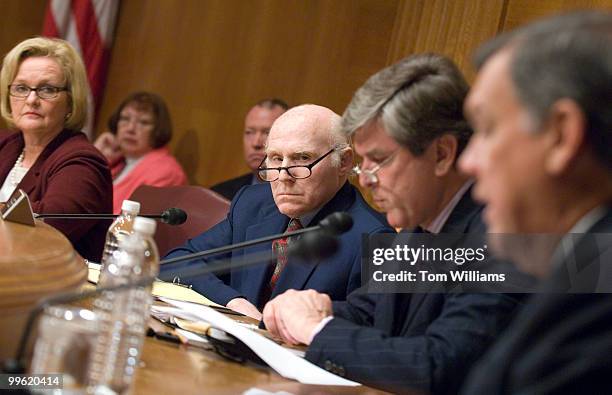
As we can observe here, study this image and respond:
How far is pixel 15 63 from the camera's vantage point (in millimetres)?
4457

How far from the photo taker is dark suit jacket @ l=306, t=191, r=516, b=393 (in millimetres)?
2289

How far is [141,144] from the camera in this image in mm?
6770

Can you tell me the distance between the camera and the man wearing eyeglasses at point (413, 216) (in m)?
2.30

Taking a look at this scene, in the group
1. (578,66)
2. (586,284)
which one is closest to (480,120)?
(578,66)

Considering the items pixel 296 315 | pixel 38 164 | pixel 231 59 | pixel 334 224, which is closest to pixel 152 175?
pixel 231 59

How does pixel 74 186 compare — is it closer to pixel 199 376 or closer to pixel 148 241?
pixel 148 241

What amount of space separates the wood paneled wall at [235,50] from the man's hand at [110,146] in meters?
0.49

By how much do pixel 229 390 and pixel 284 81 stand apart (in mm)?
4687

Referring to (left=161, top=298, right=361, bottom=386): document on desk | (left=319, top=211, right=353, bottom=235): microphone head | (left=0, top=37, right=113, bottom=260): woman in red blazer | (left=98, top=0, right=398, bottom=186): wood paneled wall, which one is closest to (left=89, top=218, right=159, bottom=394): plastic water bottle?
(left=161, top=298, right=361, bottom=386): document on desk

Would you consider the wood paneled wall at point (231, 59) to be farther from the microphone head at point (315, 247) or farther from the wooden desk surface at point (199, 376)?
the microphone head at point (315, 247)

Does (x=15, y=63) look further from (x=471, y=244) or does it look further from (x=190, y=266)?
(x=471, y=244)

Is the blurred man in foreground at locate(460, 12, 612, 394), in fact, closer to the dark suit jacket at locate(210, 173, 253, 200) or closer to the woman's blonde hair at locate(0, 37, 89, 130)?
the woman's blonde hair at locate(0, 37, 89, 130)

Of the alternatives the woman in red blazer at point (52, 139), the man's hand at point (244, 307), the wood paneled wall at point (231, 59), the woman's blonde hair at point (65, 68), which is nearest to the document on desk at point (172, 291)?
the man's hand at point (244, 307)

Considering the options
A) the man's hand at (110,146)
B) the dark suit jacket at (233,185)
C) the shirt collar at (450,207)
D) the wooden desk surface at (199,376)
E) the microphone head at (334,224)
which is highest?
the man's hand at (110,146)
